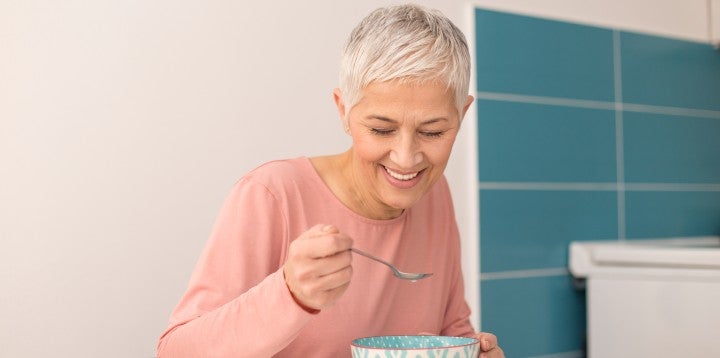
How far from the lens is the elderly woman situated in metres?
0.85

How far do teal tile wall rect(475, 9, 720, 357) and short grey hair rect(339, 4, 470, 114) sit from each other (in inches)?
39.9

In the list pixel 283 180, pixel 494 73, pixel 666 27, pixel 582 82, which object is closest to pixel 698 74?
pixel 666 27

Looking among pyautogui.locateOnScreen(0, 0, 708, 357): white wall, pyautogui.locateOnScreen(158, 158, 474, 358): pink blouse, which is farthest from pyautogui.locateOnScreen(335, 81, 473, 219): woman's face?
pyautogui.locateOnScreen(0, 0, 708, 357): white wall

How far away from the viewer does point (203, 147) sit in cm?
161

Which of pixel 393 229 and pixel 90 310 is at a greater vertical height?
pixel 393 229

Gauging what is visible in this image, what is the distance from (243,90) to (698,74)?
149cm

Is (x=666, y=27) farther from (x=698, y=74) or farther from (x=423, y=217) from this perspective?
(x=423, y=217)

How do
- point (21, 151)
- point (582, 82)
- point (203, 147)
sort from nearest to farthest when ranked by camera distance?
1. point (21, 151)
2. point (203, 147)
3. point (582, 82)

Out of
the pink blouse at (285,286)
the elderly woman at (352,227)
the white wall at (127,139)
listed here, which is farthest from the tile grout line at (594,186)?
the elderly woman at (352,227)

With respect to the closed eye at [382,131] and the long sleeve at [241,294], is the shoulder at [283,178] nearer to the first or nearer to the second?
the long sleeve at [241,294]

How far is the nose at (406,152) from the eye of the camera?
1.00 m

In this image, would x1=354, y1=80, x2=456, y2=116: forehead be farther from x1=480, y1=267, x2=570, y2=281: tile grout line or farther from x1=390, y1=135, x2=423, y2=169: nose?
x1=480, y1=267, x2=570, y2=281: tile grout line

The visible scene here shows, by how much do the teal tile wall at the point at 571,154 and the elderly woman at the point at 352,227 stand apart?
861 millimetres

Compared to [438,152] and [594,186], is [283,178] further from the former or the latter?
[594,186]
